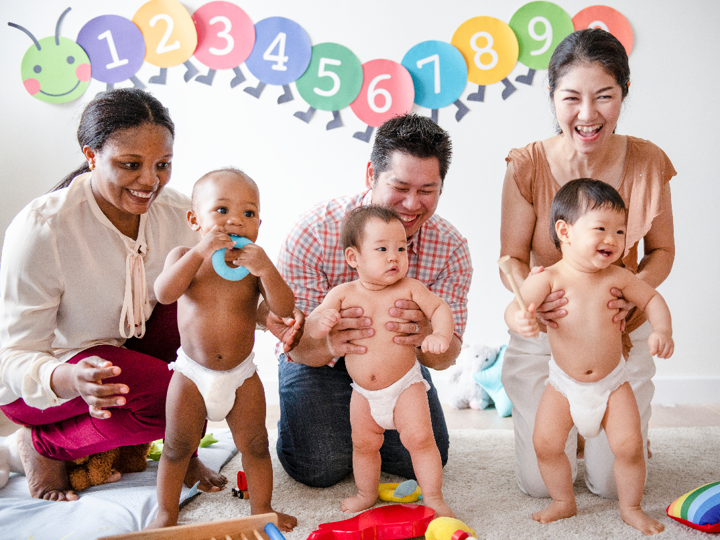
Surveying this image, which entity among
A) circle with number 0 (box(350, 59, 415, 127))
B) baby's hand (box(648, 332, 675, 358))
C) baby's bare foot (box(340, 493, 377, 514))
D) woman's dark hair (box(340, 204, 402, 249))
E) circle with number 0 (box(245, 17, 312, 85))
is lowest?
baby's bare foot (box(340, 493, 377, 514))

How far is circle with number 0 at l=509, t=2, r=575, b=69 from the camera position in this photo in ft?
8.57

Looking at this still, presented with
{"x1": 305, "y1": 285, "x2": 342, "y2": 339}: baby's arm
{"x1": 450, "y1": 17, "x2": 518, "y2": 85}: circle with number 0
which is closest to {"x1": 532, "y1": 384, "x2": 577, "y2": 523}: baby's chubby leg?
{"x1": 305, "y1": 285, "x2": 342, "y2": 339}: baby's arm

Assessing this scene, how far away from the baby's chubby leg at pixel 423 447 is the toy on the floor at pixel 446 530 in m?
0.12

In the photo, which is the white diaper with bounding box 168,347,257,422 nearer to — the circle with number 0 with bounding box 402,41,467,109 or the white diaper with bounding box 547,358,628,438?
the white diaper with bounding box 547,358,628,438

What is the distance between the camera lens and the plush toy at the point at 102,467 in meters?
1.72

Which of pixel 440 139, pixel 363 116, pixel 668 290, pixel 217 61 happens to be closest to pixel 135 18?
pixel 217 61

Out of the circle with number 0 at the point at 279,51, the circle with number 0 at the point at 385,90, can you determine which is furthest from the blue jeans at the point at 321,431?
the circle with number 0 at the point at 279,51

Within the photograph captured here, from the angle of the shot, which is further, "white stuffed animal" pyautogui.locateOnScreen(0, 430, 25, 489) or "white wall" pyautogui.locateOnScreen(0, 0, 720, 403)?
"white wall" pyautogui.locateOnScreen(0, 0, 720, 403)

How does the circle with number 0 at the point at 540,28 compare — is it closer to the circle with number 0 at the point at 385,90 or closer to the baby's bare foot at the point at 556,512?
the circle with number 0 at the point at 385,90

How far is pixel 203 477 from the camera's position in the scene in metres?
1.75

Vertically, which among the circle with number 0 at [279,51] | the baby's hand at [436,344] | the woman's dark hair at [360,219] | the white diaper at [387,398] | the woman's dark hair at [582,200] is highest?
the circle with number 0 at [279,51]

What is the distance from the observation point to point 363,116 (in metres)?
2.69

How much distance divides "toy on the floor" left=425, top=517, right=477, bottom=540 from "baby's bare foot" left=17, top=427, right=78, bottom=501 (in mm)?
1002

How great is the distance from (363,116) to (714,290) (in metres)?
Result: 1.78
